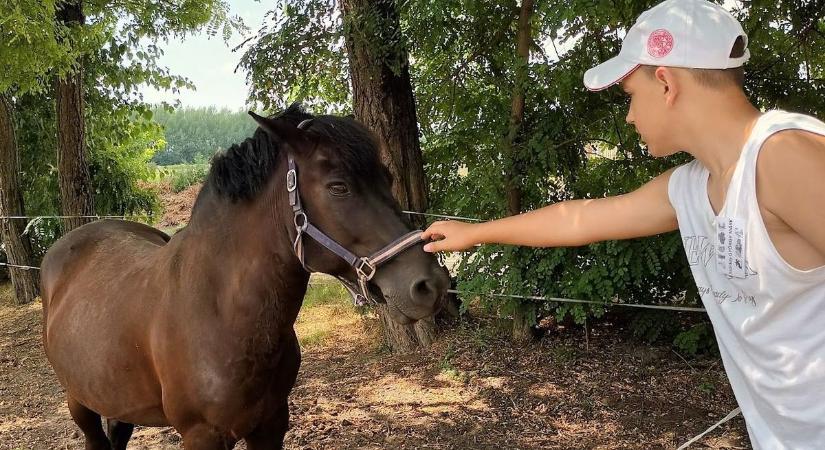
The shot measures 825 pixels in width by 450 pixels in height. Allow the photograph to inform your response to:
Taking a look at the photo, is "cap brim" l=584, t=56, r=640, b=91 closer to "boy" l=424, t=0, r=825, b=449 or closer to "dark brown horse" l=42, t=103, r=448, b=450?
"boy" l=424, t=0, r=825, b=449

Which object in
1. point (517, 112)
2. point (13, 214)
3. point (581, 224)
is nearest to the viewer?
point (581, 224)

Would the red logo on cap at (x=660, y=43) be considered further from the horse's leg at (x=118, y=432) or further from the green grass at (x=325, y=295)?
the green grass at (x=325, y=295)

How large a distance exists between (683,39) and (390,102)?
4100 mm

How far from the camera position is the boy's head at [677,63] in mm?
1235

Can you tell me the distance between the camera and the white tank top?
1160 mm

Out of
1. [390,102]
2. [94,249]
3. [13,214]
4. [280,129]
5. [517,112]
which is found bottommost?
[94,249]

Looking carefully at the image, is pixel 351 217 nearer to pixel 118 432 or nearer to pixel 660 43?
pixel 660 43

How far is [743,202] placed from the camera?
3.87 ft

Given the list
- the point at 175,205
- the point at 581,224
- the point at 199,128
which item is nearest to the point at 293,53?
the point at 581,224

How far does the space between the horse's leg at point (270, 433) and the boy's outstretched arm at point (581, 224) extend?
1138 millimetres

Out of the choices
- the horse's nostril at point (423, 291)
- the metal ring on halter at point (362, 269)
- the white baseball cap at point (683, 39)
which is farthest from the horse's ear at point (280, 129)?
the white baseball cap at point (683, 39)

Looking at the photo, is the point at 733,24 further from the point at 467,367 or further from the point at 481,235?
the point at 467,367

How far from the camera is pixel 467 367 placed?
5109 millimetres

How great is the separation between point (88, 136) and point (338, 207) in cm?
909
